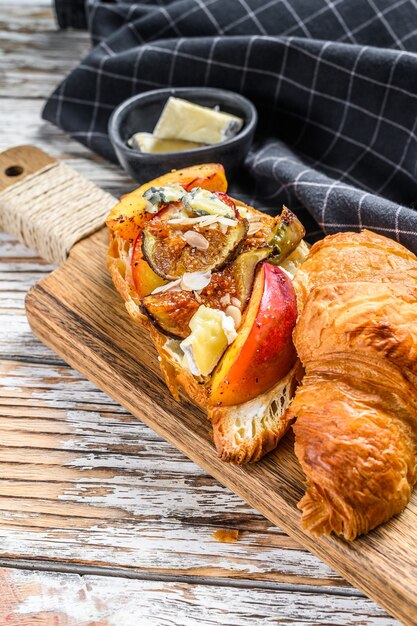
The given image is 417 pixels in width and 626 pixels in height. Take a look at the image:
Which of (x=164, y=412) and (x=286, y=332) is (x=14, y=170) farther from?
(x=286, y=332)

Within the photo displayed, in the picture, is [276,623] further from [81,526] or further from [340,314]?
[340,314]

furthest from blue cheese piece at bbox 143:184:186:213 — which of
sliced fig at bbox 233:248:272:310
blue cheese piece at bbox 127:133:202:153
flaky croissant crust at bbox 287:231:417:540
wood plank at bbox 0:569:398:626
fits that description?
wood plank at bbox 0:569:398:626

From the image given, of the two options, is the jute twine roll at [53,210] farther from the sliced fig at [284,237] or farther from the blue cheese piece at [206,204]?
the sliced fig at [284,237]

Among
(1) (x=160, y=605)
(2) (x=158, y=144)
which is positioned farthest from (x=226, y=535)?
(2) (x=158, y=144)

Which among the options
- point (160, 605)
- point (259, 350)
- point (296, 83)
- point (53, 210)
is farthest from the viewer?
point (296, 83)

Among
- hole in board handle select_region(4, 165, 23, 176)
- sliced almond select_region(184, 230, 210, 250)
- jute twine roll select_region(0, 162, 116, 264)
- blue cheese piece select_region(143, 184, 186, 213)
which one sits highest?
blue cheese piece select_region(143, 184, 186, 213)

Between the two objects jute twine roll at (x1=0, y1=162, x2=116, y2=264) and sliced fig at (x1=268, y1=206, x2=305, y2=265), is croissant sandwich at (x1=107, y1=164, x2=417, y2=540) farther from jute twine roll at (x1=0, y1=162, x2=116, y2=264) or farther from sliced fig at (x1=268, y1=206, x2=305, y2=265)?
jute twine roll at (x1=0, y1=162, x2=116, y2=264)
